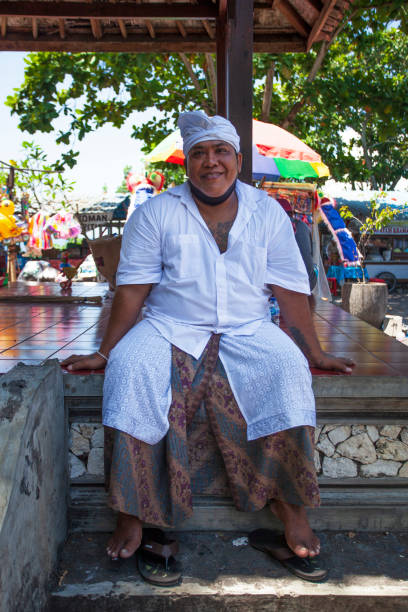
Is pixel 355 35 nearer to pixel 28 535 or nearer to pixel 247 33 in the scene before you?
pixel 247 33

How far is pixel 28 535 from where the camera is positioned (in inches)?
69.6

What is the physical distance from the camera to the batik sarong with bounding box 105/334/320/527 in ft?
6.42

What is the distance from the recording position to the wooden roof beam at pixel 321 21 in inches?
138

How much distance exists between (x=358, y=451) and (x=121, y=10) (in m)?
3.60

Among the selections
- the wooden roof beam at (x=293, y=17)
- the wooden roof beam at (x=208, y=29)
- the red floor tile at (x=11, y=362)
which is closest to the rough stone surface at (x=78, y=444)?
the red floor tile at (x=11, y=362)

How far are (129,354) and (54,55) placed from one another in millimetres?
8759

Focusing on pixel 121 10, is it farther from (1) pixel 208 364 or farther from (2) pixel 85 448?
(2) pixel 85 448

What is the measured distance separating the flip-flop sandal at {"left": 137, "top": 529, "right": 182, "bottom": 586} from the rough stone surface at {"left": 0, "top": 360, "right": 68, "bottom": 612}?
0.35 meters

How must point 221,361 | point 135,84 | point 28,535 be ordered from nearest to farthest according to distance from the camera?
point 28,535, point 221,361, point 135,84

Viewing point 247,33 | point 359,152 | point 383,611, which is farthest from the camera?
point 359,152

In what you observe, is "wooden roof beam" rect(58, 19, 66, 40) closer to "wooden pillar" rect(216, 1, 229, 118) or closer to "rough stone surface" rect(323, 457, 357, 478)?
"wooden pillar" rect(216, 1, 229, 118)

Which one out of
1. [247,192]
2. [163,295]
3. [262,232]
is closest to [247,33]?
[247,192]

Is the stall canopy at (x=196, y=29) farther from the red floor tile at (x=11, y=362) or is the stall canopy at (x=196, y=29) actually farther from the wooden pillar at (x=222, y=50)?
the red floor tile at (x=11, y=362)

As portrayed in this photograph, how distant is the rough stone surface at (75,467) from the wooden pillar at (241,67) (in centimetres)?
203
